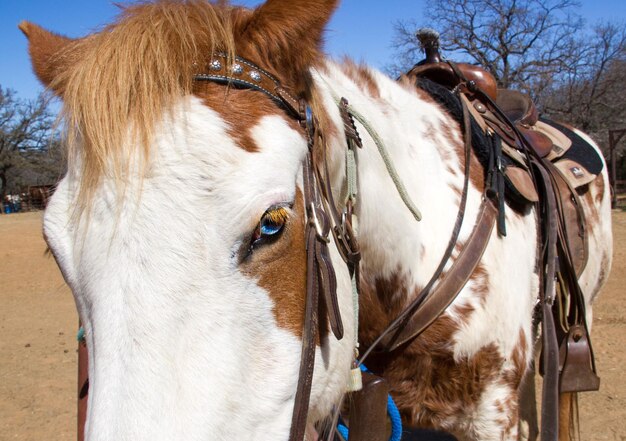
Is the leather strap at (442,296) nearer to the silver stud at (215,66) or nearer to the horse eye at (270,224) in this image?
the horse eye at (270,224)

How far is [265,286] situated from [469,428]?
129cm

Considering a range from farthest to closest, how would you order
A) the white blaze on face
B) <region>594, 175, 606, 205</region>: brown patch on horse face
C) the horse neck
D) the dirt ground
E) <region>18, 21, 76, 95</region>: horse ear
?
1. the dirt ground
2. <region>594, 175, 606, 205</region>: brown patch on horse face
3. the horse neck
4. <region>18, 21, 76, 95</region>: horse ear
5. the white blaze on face

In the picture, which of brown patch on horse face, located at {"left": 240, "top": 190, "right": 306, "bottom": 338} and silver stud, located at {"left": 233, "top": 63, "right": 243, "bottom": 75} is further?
silver stud, located at {"left": 233, "top": 63, "right": 243, "bottom": 75}

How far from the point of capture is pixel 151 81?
107cm

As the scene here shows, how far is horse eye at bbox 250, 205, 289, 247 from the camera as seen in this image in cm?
104

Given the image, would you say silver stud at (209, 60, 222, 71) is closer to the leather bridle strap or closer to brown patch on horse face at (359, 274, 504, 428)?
the leather bridle strap

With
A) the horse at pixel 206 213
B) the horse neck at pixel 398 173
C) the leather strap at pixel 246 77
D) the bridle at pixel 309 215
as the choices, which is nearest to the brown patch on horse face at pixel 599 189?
the horse neck at pixel 398 173

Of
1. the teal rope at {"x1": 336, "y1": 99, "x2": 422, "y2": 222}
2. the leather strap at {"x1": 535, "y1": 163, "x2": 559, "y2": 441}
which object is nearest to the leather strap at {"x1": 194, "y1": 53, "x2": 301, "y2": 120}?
the teal rope at {"x1": 336, "y1": 99, "x2": 422, "y2": 222}

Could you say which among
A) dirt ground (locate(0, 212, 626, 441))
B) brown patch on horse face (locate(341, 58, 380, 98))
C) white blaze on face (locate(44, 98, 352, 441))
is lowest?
dirt ground (locate(0, 212, 626, 441))

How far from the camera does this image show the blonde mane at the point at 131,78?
1.02 meters

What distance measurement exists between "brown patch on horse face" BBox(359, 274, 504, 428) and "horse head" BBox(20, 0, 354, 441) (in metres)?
0.52

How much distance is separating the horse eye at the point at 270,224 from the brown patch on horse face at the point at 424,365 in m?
0.68

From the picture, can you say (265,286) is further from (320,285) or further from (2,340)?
(2,340)

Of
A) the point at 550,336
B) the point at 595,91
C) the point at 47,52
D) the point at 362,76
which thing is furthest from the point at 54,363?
the point at 595,91
